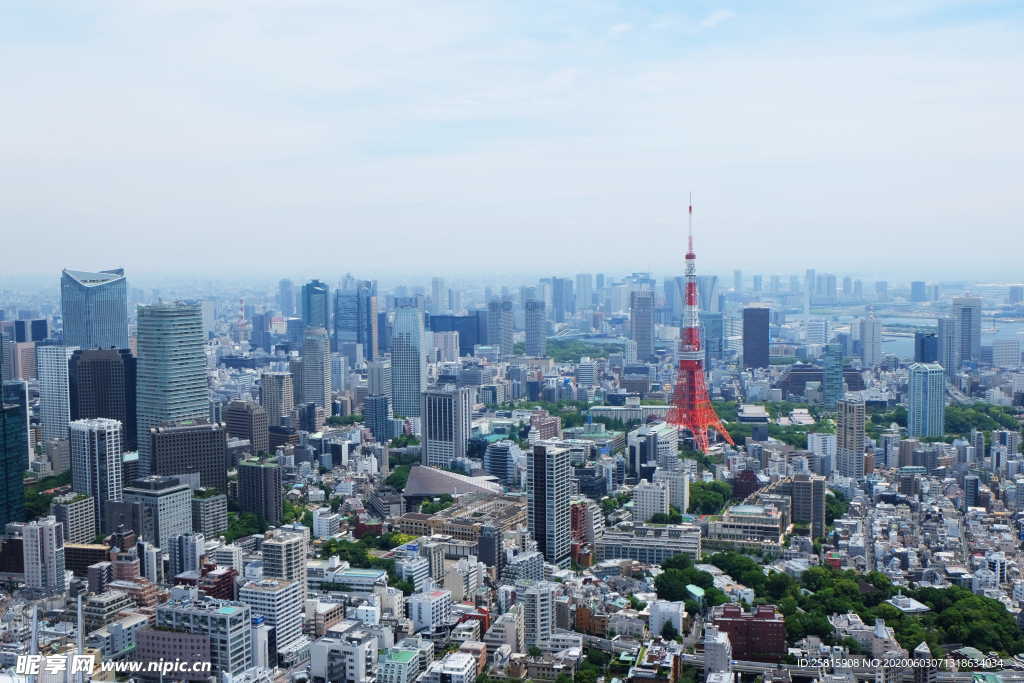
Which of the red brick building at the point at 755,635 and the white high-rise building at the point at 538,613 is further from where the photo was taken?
the white high-rise building at the point at 538,613

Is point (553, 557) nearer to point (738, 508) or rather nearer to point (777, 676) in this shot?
point (738, 508)

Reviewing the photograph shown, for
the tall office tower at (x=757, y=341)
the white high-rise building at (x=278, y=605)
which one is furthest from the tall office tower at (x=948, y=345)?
the white high-rise building at (x=278, y=605)

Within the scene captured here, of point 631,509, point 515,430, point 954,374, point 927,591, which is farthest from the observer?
point 954,374

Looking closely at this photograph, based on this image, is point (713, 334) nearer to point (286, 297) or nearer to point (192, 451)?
point (286, 297)

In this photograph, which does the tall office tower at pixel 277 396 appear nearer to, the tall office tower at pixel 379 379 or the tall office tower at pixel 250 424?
the tall office tower at pixel 250 424

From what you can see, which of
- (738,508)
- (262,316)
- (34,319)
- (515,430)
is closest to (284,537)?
(738,508)

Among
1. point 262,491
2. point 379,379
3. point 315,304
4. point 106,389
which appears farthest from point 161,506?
point 315,304

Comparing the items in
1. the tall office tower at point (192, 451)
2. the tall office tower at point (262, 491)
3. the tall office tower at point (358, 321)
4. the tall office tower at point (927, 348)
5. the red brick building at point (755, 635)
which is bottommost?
the red brick building at point (755, 635)

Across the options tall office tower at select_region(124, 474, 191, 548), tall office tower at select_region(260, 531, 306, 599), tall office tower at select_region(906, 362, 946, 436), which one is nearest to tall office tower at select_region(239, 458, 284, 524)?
tall office tower at select_region(124, 474, 191, 548)
